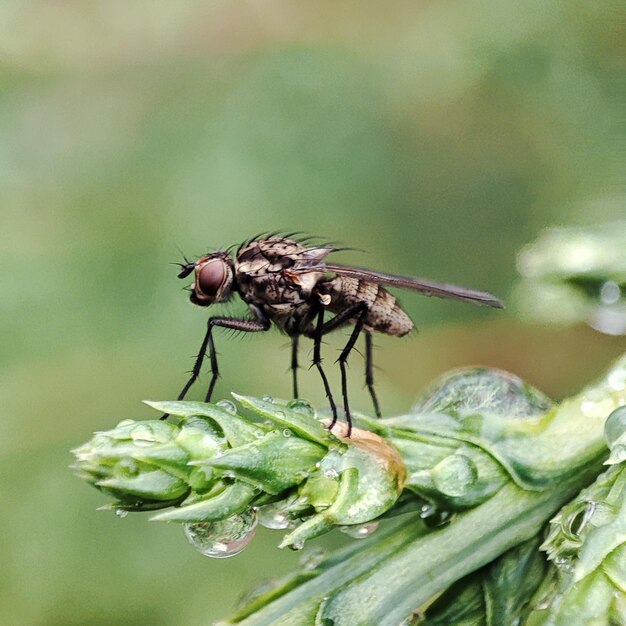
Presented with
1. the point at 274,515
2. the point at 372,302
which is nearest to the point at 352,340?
the point at 372,302

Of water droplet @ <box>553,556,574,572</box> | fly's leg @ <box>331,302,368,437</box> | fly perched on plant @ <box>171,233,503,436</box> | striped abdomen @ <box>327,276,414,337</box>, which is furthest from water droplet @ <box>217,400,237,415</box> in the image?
striped abdomen @ <box>327,276,414,337</box>

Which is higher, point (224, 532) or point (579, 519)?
point (224, 532)

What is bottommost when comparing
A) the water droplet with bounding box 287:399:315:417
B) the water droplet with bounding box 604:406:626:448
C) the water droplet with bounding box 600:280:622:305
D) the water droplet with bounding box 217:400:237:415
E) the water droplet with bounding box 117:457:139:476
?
the water droplet with bounding box 604:406:626:448

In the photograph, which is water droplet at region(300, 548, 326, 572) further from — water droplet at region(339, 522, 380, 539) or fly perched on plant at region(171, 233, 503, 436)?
fly perched on plant at region(171, 233, 503, 436)

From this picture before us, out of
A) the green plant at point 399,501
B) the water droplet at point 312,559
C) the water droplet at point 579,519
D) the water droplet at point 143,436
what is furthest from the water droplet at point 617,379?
the water droplet at point 143,436

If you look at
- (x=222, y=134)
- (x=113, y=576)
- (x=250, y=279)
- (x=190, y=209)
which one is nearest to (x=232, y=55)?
(x=222, y=134)

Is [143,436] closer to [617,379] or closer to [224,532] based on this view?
[224,532]
